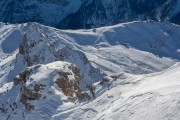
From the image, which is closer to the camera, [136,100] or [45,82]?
[136,100]

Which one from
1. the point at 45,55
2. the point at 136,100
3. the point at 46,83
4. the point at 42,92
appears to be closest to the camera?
the point at 136,100

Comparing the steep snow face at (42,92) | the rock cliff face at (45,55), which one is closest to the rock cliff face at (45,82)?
the steep snow face at (42,92)

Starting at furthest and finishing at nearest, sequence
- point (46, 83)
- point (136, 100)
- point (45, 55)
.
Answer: point (45, 55), point (46, 83), point (136, 100)

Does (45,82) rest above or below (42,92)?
above

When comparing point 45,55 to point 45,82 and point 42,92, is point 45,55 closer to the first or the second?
point 45,82

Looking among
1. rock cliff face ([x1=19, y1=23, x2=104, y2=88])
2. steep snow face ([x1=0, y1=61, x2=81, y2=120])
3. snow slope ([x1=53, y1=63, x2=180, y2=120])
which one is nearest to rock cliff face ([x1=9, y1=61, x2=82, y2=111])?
steep snow face ([x1=0, y1=61, x2=81, y2=120])

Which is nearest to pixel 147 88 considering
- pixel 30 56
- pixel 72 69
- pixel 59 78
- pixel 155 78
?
pixel 155 78

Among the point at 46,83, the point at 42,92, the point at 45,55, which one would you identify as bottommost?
the point at 45,55

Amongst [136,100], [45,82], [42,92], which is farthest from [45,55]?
[136,100]

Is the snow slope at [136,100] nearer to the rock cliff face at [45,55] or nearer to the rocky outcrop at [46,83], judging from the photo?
the rocky outcrop at [46,83]
